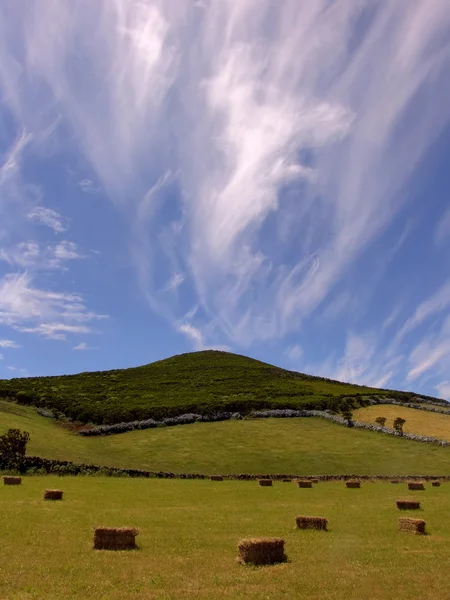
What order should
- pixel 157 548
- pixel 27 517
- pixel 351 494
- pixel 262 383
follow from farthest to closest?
pixel 262 383
pixel 351 494
pixel 27 517
pixel 157 548

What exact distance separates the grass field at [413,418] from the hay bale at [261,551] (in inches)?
2313

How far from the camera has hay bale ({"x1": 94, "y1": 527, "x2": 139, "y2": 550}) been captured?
1606 cm

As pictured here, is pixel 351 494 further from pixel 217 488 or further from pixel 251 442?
pixel 251 442

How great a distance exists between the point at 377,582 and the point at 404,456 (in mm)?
50005

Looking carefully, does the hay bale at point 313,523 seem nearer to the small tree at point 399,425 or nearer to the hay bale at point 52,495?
the hay bale at point 52,495

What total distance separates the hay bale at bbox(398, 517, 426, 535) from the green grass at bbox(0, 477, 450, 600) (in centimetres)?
46

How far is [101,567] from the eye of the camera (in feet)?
45.4

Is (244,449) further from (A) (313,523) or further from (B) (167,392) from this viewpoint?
(B) (167,392)

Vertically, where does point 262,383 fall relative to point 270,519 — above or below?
above

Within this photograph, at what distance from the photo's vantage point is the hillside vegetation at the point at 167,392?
83750 mm

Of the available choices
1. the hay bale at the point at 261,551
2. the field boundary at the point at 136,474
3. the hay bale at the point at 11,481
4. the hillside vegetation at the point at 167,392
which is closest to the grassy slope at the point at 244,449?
the field boundary at the point at 136,474

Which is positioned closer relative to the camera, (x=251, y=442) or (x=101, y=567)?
(x=101, y=567)

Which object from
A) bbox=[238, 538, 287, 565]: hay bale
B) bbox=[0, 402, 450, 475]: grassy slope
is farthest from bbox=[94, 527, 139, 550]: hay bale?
bbox=[0, 402, 450, 475]: grassy slope

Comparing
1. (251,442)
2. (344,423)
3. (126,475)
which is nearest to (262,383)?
(344,423)
